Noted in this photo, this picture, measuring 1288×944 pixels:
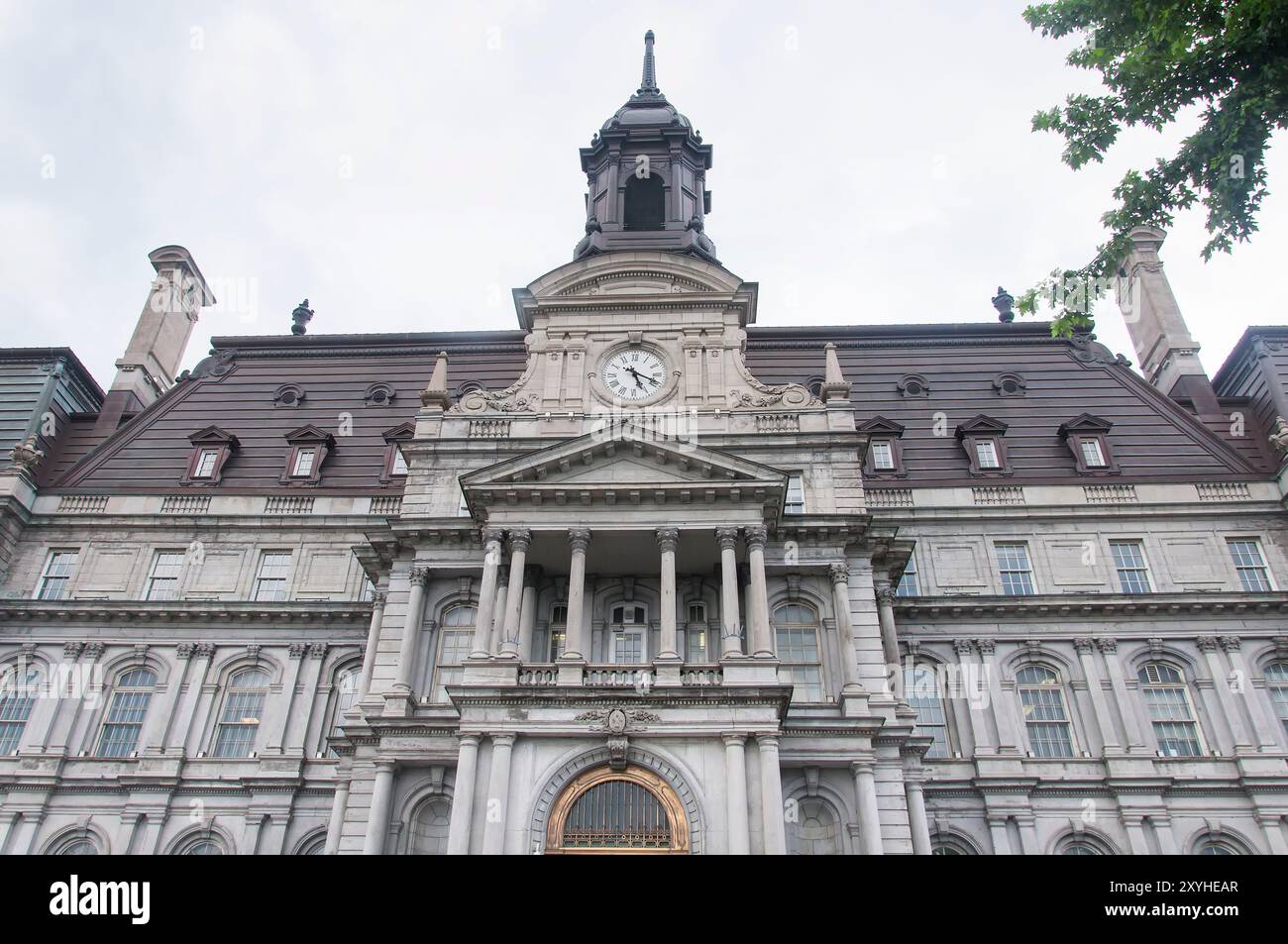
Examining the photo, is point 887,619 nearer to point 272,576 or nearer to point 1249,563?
point 1249,563

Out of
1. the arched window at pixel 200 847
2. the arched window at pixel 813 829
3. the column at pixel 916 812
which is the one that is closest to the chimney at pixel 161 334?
the arched window at pixel 200 847

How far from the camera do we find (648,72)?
47.2m

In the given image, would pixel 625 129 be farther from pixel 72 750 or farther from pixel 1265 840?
pixel 1265 840

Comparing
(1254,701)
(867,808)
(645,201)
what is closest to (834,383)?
(867,808)

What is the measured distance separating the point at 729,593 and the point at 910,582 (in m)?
9.82

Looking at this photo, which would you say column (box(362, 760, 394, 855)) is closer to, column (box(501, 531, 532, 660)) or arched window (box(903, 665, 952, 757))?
column (box(501, 531, 532, 660))

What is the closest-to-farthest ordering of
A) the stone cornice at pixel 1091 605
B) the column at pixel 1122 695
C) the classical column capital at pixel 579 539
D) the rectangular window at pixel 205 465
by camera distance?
the classical column capital at pixel 579 539, the column at pixel 1122 695, the stone cornice at pixel 1091 605, the rectangular window at pixel 205 465

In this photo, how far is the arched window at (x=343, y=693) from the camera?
3045cm

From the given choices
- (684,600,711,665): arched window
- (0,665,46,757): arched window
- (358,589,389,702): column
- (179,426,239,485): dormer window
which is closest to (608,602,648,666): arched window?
(684,600,711,665): arched window

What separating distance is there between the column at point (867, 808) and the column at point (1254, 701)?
508 inches

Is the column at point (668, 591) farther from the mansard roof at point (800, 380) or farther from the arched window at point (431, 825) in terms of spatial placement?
the mansard roof at point (800, 380)

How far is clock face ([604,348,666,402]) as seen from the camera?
31.0m

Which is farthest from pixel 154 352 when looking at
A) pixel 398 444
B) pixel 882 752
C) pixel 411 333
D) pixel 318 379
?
pixel 882 752

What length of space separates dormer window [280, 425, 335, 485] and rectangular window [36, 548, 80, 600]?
7.47 m
